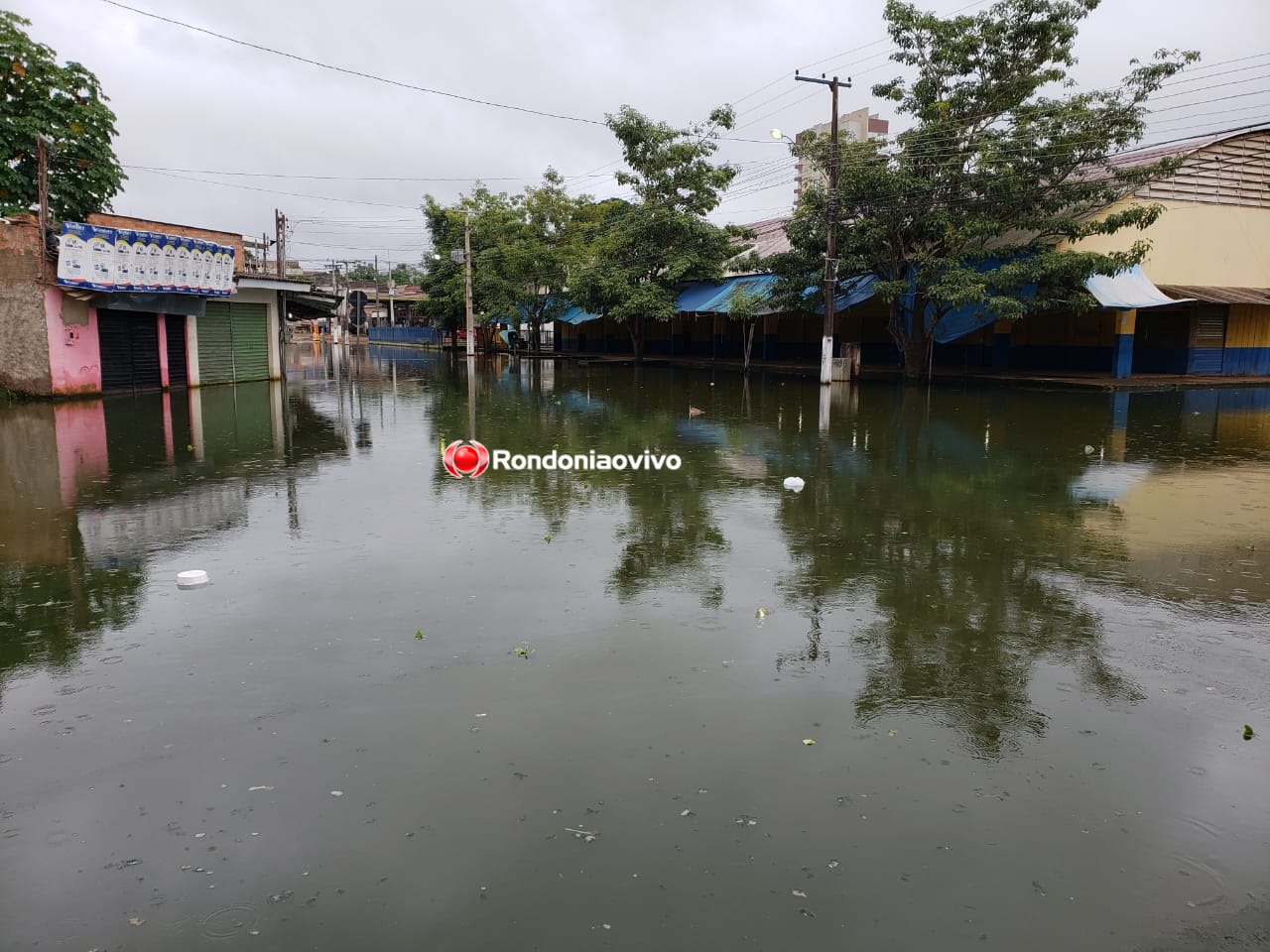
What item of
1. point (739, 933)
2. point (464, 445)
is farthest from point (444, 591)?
point (464, 445)

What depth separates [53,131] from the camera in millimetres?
25031

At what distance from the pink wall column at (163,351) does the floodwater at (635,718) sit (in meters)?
15.7

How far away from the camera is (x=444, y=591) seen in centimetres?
656

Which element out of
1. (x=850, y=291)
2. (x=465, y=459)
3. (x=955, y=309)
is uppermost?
(x=850, y=291)

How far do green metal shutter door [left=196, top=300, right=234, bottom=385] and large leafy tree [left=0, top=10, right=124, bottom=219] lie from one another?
15.5ft

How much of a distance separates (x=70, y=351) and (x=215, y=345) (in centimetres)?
607

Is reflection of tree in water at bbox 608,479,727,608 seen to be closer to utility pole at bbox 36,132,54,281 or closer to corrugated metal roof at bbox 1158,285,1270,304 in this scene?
utility pole at bbox 36,132,54,281

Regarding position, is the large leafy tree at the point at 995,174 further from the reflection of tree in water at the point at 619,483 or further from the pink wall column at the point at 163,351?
the pink wall column at the point at 163,351

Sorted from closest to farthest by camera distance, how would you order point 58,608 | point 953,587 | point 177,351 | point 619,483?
1. point 58,608
2. point 953,587
3. point 619,483
4. point 177,351

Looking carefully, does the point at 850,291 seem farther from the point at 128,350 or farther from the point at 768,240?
the point at 128,350

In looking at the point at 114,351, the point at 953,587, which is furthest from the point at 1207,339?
the point at 114,351

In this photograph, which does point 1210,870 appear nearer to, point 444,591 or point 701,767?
point 701,767

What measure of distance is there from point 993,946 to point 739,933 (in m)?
0.86

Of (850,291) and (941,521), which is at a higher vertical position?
(850,291)
